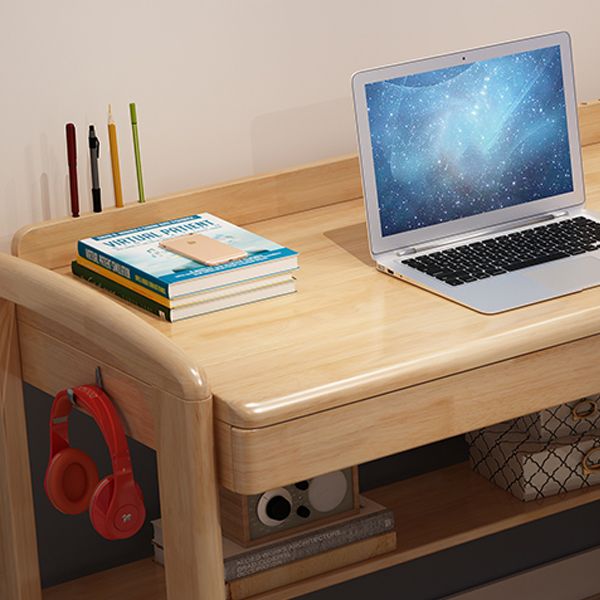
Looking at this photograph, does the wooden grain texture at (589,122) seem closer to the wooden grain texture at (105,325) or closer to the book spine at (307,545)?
the book spine at (307,545)

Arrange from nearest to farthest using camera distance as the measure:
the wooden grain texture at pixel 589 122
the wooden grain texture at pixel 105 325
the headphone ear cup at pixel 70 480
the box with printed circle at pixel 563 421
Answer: the wooden grain texture at pixel 105 325 < the headphone ear cup at pixel 70 480 < the box with printed circle at pixel 563 421 < the wooden grain texture at pixel 589 122

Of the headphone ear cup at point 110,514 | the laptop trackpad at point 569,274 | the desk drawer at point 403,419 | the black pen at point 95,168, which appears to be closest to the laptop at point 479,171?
the laptop trackpad at point 569,274

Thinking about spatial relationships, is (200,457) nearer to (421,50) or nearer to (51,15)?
(51,15)

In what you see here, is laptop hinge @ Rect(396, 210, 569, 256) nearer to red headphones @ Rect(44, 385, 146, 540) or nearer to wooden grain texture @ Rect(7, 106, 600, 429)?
wooden grain texture @ Rect(7, 106, 600, 429)

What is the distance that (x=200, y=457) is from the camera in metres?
1.57

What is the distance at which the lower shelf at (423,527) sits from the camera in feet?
6.78

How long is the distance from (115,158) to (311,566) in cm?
64

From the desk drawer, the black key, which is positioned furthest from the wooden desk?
the black key

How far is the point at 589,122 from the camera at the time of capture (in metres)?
2.46

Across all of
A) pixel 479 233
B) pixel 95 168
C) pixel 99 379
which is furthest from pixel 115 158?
pixel 479 233

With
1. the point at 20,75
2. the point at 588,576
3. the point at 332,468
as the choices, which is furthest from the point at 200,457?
the point at 588,576

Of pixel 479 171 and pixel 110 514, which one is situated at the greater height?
pixel 479 171

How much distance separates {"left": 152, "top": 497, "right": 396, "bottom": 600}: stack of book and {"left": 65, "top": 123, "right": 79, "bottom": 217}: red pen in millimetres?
518

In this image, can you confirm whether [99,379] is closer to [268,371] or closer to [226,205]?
[268,371]
